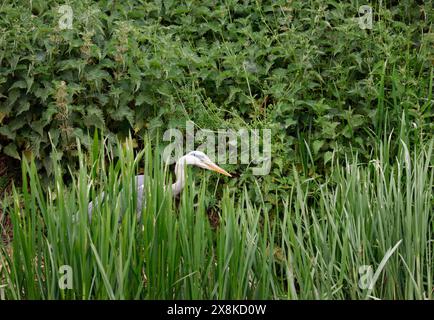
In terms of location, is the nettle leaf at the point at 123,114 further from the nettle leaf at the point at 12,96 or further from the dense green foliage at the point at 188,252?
the dense green foliage at the point at 188,252

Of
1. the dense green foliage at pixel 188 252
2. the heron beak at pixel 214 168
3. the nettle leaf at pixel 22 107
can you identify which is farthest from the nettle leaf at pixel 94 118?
the dense green foliage at pixel 188 252

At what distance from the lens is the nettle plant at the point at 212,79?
627 cm

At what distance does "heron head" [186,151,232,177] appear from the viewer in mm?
5902

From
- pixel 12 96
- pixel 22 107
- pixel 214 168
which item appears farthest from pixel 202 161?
pixel 12 96

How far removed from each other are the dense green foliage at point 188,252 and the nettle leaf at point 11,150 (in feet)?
6.57

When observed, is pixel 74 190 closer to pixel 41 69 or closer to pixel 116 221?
pixel 116 221

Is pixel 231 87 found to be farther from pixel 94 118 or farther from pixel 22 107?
pixel 22 107

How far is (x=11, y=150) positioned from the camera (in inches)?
248

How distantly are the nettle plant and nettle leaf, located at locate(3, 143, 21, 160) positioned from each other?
0.03 ft

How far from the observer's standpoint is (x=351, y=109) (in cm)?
669

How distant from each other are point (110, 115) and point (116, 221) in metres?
2.50
